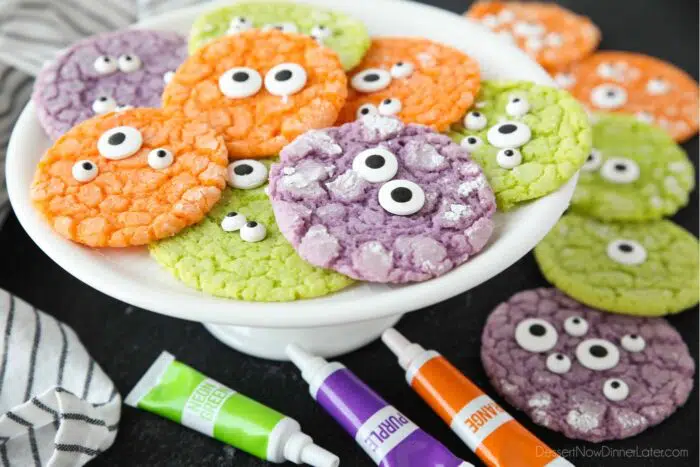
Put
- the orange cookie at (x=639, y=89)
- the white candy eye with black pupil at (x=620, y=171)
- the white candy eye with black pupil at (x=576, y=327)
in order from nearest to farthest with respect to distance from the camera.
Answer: the white candy eye with black pupil at (x=576, y=327) → the white candy eye with black pupil at (x=620, y=171) → the orange cookie at (x=639, y=89)

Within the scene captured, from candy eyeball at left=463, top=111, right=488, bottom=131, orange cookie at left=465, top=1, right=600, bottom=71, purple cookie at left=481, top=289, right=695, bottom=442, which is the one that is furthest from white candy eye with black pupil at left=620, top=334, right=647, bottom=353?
orange cookie at left=465, top=1, right=600, bottom=71

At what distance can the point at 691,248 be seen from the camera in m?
0.90

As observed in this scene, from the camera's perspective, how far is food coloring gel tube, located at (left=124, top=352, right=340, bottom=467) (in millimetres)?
705

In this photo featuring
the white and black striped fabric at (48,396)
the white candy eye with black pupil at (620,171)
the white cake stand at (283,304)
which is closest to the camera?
the white cake stand at (283,304)

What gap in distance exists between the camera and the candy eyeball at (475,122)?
0.75 metres

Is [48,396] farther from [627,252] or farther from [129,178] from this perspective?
[627,252]

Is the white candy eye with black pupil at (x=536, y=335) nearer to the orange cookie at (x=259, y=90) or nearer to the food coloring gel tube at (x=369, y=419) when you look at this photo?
the food coloring gel tube at (x=369, y=419)

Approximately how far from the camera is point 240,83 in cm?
75

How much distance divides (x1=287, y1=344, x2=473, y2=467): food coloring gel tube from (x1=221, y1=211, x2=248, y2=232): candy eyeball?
0.16 meters

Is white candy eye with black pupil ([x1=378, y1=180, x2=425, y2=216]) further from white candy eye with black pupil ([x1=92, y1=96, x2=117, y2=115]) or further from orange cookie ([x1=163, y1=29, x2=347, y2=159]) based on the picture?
white candy eye with black pupil ([x1=92, y1=96, x2=117, y2=115])

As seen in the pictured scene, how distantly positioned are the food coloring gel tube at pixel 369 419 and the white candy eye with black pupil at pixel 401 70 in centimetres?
29

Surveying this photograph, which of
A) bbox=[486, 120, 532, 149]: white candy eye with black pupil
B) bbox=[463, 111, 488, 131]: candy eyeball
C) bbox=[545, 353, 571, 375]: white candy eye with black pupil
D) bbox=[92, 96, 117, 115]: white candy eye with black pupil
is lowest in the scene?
bbox=[545, 353, 571, 375]: white candy eye with black pupil

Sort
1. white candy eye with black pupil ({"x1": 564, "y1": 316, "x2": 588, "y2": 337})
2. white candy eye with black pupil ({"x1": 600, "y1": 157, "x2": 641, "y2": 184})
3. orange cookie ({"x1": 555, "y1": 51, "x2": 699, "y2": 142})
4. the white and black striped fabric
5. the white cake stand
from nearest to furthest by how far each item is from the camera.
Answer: the white cake stand → the white and black striped fabric → white candy eye with black pupil ({"x1": 564, "y1": 316, "x2": 588, "y2": 337}) → white candy eye with black pupil ({"x1": 600, "y1": 157, "x2": 641, "y2": 184}) → orange cookie ({"x1": 555, "y1": 51, "x2": 699, "y2": 142})

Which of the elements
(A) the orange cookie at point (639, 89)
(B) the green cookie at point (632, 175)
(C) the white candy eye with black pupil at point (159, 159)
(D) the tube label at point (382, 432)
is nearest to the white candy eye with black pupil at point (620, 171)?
(B) the green cookie at point (632, 175)
